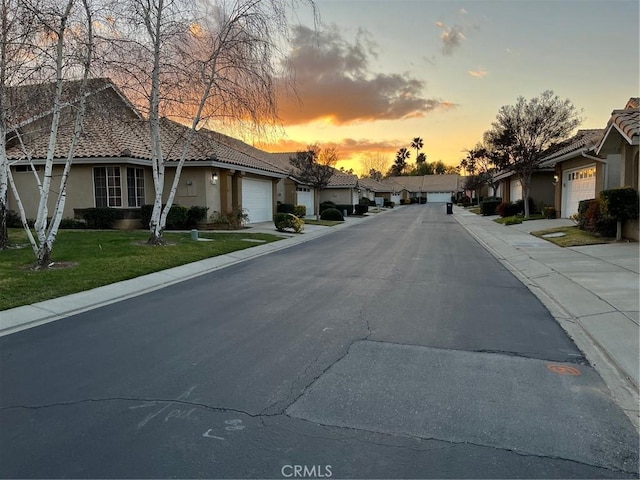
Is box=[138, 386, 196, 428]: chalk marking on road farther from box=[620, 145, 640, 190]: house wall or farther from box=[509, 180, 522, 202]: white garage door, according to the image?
box=[509, 180, 522, 202]: white garage door

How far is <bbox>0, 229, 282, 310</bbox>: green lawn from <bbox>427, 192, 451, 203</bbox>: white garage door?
86434mm

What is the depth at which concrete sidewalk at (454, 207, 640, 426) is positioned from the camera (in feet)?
15.2

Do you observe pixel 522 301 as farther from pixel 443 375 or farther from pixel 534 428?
pixel 534 428

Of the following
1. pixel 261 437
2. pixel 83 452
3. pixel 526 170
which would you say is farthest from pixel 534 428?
pixel 526 170

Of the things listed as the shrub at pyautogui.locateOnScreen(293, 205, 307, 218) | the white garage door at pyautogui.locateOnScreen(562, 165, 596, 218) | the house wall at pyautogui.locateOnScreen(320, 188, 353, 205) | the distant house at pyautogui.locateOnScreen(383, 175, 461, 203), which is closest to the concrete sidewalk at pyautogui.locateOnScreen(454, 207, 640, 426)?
the white garage door at pyautogui.locateOnScreen(562, 165, 596, 218)

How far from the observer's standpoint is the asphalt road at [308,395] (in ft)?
9.78

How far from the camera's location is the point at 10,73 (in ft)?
34.7

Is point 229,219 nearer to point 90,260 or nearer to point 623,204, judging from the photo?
point 90,260

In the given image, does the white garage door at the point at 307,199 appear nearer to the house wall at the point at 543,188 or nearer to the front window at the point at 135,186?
the front window at the point at 135,186

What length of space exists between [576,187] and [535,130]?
5.07m

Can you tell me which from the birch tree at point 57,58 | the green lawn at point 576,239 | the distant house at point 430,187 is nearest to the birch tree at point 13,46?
the birch tree at point 57,58

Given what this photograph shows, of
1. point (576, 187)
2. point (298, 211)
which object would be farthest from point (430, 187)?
point (576, 187)

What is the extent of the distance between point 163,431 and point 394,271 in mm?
7924

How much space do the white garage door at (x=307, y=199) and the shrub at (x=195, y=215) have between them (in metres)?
18.0
